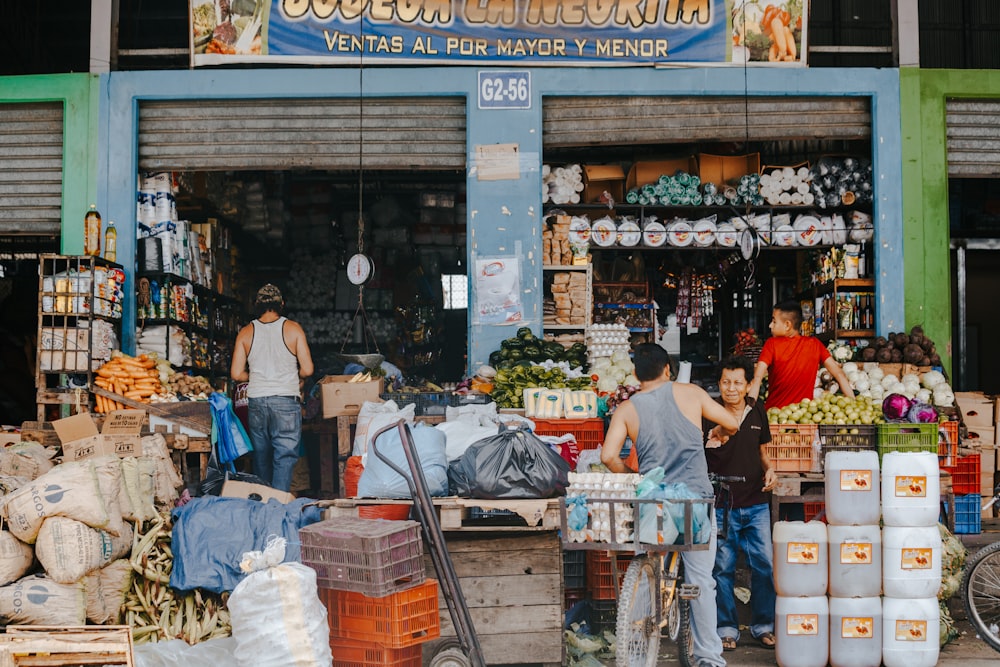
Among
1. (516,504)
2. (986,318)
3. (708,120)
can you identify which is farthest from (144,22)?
(986,318)

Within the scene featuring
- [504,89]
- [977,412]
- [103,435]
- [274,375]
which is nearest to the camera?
[103,435]

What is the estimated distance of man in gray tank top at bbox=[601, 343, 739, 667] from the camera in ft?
20.1

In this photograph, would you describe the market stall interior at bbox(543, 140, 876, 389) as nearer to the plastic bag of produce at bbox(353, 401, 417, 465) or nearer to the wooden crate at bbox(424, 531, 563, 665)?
the plastic bag of produce at bbox(353, 401, 417, 465)

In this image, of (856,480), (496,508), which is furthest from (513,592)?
(856,480)

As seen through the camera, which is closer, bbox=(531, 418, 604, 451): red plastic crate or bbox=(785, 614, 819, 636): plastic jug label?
bbox=(785, 614, 819, 636): plastic jug label

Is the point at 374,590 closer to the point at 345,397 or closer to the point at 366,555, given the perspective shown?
the point at 366,555

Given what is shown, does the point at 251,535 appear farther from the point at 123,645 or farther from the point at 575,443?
the point at 575,443

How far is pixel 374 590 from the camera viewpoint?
17.8ft

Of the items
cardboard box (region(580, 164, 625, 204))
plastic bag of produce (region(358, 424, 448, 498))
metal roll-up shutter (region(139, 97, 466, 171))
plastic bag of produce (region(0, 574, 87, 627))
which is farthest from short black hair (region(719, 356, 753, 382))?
cardboard box (region(580, 164, 625, 204))

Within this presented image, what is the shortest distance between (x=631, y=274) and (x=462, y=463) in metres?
6.84

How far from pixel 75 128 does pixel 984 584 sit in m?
9.23

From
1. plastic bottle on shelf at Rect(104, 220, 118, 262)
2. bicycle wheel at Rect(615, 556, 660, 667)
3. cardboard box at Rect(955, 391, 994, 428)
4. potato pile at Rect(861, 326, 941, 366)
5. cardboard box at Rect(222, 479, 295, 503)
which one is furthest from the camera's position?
cardboard box at Rect(955, 391, 994, 428)

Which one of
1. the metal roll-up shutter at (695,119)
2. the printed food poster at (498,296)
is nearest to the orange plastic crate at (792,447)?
the printed food poster at (498,296)

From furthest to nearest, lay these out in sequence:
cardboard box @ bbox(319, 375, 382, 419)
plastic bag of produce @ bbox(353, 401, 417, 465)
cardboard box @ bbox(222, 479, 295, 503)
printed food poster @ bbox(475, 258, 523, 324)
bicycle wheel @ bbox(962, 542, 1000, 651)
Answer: printed food poster @ bbox(475, 258, 523, 324)
cardboard box @ bbox(319, 375, 382, 419)
cardboard box @ bbox(222, 479, 295, 503)
plastic bag of produce @ bbox(353, 401, 417, 465)
bicycle wheel @ bbox(962, 542, 1000, 651)
